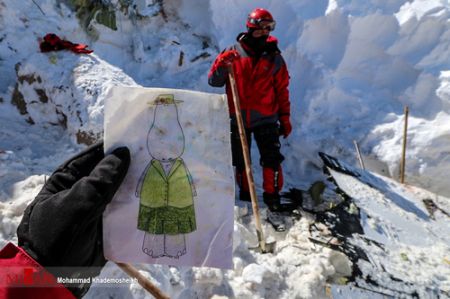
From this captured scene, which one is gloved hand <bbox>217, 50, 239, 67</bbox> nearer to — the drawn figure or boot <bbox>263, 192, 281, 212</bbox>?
boot <bbox>263, 192, 281, 212</bbox>

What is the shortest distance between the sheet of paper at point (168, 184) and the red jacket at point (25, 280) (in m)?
0.31

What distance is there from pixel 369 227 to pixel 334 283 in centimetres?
100

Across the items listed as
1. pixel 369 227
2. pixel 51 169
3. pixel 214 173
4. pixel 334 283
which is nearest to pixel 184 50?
pixel 51 169

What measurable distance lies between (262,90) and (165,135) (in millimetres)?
2439

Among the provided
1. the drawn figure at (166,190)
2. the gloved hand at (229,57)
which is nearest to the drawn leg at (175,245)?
the drawn figure at (166,190)

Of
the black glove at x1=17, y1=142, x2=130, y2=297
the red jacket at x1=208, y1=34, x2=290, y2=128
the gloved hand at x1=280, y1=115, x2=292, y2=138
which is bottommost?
the black glove at x1=17, y1=142, x2=130, y2=297

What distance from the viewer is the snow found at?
3021 mm

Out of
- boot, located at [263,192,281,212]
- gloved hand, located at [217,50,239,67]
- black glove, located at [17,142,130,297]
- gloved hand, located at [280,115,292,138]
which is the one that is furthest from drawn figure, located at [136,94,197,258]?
gloved hand, located at [280,115,292,138]

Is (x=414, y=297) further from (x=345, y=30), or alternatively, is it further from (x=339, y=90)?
(x=345, y=30)

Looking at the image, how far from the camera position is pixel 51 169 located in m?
3.58

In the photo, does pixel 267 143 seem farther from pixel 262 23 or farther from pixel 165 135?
pixel 165 135

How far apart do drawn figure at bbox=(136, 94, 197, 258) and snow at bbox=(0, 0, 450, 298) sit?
2.53ft

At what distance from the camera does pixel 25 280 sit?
1.27 meters

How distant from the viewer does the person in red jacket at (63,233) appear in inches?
50.6
